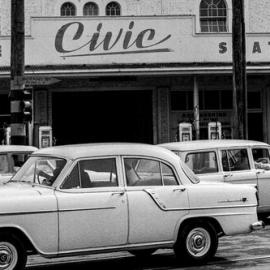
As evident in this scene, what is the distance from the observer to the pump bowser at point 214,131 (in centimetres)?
2162

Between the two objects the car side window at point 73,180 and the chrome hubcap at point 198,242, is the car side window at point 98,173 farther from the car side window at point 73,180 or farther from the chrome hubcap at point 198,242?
the chrome hubcap at point 198,242

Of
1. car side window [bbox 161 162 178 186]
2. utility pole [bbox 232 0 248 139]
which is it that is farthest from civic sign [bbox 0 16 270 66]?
car side window [bbox 161 162 178 186]

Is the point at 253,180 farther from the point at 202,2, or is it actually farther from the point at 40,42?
the point at 202,2

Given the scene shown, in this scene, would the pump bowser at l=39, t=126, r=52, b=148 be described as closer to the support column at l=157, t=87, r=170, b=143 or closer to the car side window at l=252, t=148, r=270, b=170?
the support column at l=157, t=87, r=170, b=143

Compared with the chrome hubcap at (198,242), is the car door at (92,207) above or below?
above

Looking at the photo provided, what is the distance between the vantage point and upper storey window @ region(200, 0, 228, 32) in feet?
83.4

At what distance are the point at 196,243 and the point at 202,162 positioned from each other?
370 cm

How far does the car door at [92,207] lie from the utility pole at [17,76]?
6215mm

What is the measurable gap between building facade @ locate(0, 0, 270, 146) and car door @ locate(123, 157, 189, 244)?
10.4 meters

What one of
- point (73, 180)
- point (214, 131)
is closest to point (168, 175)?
point (73, 180)

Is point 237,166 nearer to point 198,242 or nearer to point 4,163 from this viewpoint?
point 198,242

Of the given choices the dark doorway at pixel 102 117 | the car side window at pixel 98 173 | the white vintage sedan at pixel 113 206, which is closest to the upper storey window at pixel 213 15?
the dark doorway at pixel 102 117

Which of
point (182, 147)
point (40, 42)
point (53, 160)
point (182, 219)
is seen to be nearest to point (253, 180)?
point (182, 147)

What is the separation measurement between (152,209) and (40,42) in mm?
13350
